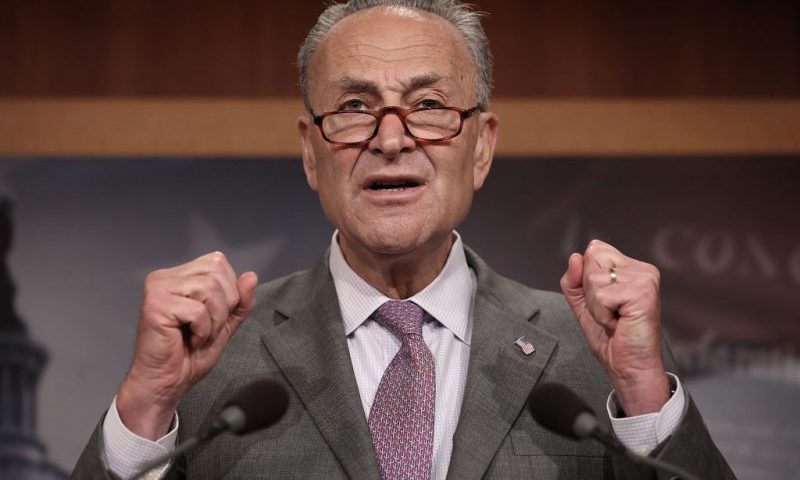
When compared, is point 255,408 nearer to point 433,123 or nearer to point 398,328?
point 398,328

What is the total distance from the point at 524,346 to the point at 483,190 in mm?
Result: 1229

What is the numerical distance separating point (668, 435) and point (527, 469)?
0.27 m

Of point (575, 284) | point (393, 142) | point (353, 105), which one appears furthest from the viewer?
point (353, 105)

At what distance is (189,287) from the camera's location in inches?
66.3

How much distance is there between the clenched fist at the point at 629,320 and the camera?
1.74 meters

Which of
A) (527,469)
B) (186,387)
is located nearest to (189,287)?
(186,387)

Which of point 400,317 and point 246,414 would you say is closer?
point 246,414

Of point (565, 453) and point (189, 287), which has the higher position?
point (189, 287)

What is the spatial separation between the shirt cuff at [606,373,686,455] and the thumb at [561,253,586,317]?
0.21 meters

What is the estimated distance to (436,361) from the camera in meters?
2.02

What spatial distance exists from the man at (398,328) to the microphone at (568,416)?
197 mm

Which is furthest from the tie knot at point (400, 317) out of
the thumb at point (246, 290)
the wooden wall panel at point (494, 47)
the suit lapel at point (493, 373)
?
the wooden wall panel at point (494, 47)

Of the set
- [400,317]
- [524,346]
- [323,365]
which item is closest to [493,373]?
[524,346]

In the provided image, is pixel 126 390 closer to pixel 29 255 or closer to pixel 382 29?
pixel 382 29
